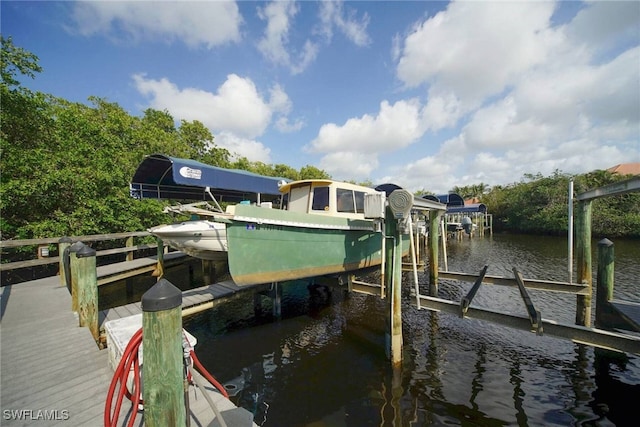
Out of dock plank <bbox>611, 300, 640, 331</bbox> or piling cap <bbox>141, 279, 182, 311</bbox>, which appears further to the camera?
dock plank <bbox>611, 300, 640, 331</bbox>

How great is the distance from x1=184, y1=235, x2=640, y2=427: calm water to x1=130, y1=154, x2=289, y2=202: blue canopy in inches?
163

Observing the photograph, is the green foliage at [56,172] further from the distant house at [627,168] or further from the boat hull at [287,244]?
the distant house at [627,168]

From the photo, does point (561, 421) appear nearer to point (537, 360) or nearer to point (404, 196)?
point (537, 360)

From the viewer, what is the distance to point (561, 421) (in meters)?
4.34

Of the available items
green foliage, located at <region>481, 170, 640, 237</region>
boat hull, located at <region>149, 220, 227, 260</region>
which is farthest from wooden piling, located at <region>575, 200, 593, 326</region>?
green foliage, located at <region>481, 170, 640, 237</region>

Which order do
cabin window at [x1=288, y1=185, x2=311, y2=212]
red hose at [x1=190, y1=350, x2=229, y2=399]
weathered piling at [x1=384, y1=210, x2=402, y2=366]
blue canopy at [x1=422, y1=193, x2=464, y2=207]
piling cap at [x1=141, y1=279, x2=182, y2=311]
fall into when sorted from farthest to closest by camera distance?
blue canopy at [x1=422, y1=193, x2=464, y2=207], cabin window at [x1=288, y1=185, x2=311, y2=212], weathered piling at [x1=384, y1=210, x2=402, y2=366], red hose at [x1=190, y1=350, x2=229, y2=399], piling cap at [x1=141, y1=279, x2=182, y2=311]

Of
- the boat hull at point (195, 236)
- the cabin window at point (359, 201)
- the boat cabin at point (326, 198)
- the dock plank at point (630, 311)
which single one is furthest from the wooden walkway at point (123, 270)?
the dock plank at point (630, 311)

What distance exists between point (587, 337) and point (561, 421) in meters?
1.41

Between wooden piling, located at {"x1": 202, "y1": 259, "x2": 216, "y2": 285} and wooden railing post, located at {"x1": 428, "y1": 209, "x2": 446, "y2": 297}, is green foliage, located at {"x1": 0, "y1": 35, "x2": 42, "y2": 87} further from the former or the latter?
wooden railing post, located at {"x1": 428, "y1": 209, "x2": 446, "y2": 297}

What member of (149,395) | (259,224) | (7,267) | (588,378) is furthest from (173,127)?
(588,378)

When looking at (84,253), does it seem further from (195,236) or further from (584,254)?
(584,254)

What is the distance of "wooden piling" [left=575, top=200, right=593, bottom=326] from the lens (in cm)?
645

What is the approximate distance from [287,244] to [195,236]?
2.86 meters

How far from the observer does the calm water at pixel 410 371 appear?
4.55m
